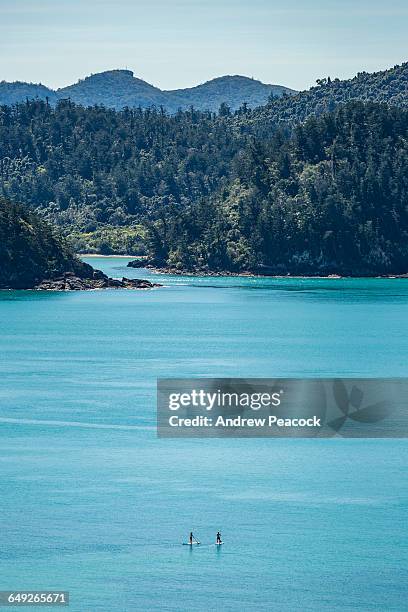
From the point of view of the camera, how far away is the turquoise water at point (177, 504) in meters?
49.4

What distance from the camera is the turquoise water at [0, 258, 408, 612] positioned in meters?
49.4

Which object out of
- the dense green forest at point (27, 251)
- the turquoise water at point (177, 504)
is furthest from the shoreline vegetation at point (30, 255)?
the turquoise water at point (177, 504)

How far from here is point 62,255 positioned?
195875mm

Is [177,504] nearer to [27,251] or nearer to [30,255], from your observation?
[27,251]

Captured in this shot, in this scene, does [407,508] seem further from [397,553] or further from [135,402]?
[135,402]

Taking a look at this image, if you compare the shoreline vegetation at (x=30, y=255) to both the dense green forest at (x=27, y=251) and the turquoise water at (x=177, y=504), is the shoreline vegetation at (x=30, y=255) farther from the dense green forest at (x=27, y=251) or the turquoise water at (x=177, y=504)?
the turquoise water at (x=177, y=504)

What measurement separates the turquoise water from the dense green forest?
3173 inches

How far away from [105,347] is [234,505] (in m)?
67.3

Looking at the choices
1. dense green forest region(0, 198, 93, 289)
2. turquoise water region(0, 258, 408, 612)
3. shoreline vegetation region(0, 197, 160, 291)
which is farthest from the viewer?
shoreline vegetation region(0, 197, 160, 291)

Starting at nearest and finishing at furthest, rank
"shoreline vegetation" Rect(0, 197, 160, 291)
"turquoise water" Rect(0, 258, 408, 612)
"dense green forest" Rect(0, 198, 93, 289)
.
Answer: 1. "turquoise water" Rect(0, 258, 408, 612)
2. "dense green forest" Rect(0, 198, 93, 289)
3. "shoreline vegetation" Rect(0, 197, 160, 291)

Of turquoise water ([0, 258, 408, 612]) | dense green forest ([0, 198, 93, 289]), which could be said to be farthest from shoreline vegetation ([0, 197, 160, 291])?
turquoise water ([0, 258, 408, 612])

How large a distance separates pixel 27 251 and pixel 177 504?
134 metres

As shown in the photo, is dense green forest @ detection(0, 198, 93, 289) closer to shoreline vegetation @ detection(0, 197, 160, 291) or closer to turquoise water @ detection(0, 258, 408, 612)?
shoreline vegetation @ detection(0, 197, 160, 291)

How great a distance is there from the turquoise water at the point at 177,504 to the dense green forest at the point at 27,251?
3173 inches
